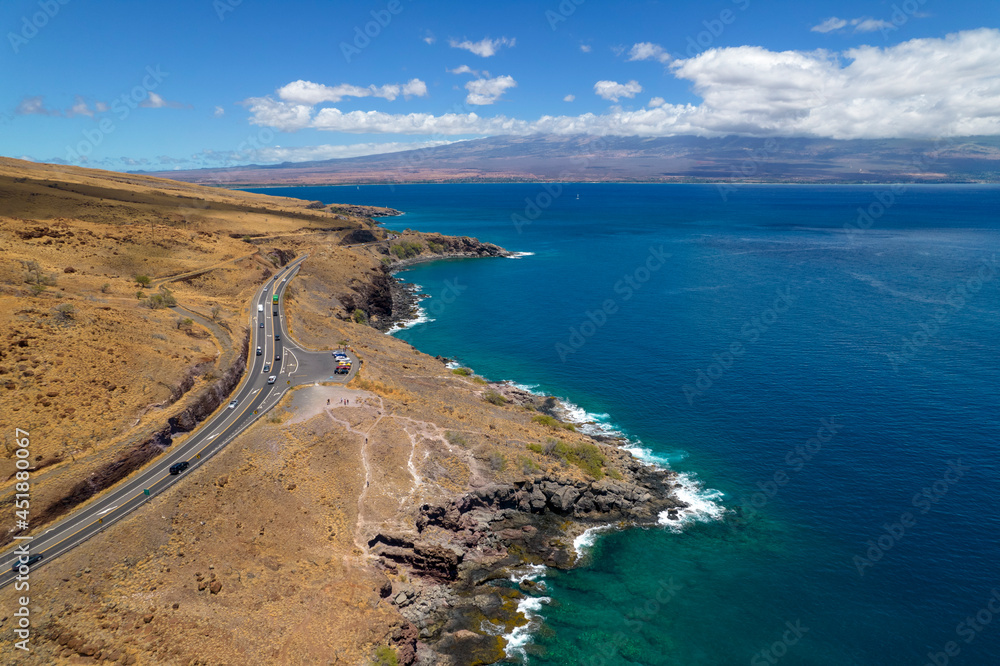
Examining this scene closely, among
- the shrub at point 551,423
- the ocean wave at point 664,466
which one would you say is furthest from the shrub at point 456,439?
the ocean wave at point 664,466

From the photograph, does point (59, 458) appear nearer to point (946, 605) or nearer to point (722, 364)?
point (946, 605)

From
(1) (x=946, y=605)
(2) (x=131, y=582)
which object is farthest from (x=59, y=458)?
(1) (x=946, y=605)

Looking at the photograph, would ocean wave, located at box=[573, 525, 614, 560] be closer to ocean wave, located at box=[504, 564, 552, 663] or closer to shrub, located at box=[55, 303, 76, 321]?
ocean wave, located at box=[504, 564, 552, 663]

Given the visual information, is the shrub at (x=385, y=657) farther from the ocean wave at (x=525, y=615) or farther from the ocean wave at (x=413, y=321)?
the ocean wave at (x=413, y=321)

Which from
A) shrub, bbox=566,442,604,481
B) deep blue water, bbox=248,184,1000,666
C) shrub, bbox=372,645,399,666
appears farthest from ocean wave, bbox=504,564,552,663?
shrub, bbox=566,442,604,481

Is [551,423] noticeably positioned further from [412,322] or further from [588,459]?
[412,322]

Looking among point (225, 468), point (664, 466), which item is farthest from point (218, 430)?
point (664, 466)
